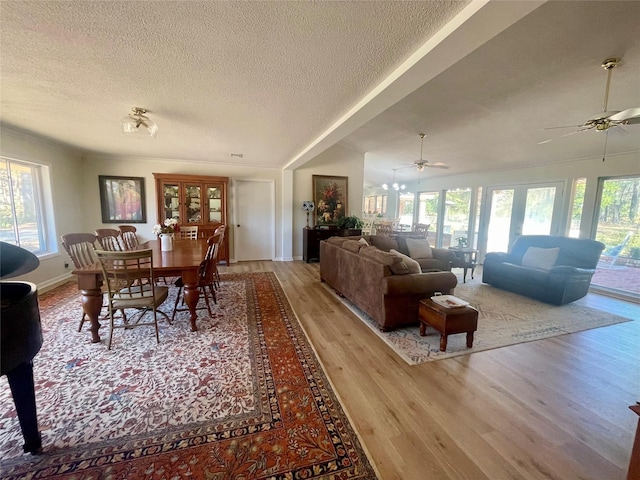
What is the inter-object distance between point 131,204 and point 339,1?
572cm

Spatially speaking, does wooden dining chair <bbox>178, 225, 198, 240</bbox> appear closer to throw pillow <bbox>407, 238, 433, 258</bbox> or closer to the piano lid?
the piano lid

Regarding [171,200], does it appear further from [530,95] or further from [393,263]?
[530,95]

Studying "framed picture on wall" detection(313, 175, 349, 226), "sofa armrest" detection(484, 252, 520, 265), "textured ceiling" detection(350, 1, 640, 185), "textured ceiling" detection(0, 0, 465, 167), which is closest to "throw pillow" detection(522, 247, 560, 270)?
"sofa armrest" detection(484, 252, 520, 265)

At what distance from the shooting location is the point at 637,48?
7.37ft

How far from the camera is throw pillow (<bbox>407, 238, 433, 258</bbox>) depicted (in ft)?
15.6

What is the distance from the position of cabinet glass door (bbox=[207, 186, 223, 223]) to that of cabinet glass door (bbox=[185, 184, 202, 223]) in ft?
0.66

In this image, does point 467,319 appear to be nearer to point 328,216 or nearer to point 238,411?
point 238,411

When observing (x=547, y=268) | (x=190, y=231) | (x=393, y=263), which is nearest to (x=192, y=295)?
(x=393, y=263)

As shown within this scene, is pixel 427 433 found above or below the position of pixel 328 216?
below

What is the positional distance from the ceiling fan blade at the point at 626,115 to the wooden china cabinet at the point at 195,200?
569 cm

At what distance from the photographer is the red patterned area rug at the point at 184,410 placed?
52.9 inches

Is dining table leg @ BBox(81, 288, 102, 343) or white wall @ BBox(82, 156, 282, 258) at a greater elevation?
white wall @ BBox(82, 156, 282, 258)

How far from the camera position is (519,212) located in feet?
18.9

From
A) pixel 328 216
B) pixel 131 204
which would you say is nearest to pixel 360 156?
pixel 328 216
